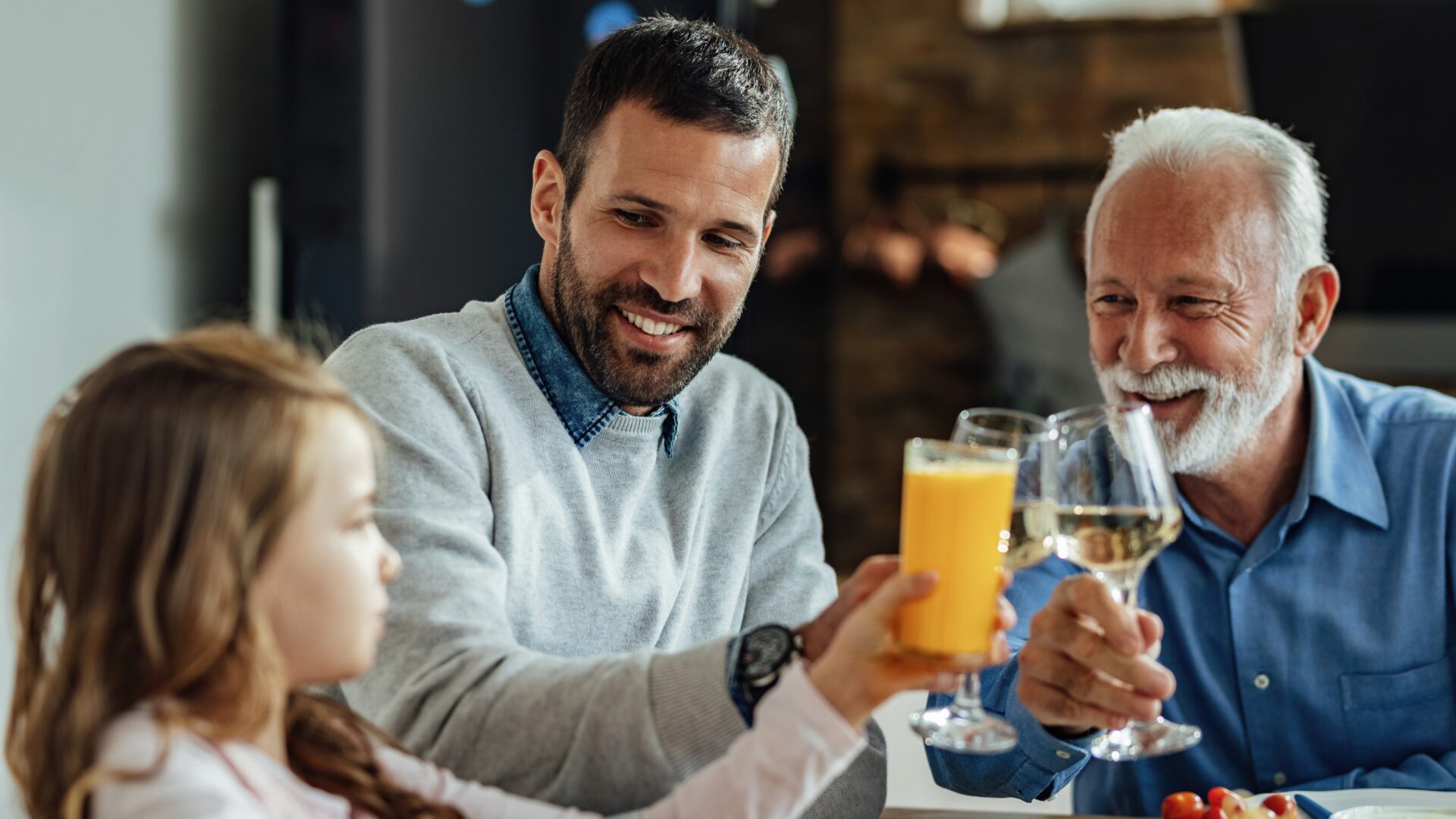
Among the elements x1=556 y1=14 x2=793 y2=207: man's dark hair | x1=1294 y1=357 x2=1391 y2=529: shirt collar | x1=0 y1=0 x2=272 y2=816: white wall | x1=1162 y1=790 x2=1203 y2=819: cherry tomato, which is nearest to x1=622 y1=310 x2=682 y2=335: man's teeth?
x1=556 y1=14 x2=793 y2=207: man's dark hair

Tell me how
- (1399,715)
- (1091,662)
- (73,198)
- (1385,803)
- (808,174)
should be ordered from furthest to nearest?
1. (808,174)
2. (73,198)
3. (1399,715)
4. (1385,803)
5. (1091,662)

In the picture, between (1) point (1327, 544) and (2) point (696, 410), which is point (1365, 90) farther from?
(2) point (696, 410)

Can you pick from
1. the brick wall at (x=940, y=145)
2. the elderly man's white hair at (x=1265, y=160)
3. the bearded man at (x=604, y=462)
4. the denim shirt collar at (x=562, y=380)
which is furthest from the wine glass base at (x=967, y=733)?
the brick wall at (x=940, y=145)

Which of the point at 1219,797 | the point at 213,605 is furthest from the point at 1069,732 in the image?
the point at 213,605

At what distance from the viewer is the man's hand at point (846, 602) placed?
41.4 inches

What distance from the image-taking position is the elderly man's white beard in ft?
5.26

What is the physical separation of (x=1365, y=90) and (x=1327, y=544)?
2354mm

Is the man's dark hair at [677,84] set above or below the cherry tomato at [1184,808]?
above

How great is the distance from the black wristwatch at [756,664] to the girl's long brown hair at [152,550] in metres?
0.30

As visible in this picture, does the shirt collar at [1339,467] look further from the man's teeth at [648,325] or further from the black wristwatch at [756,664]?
the black wristwatch at [756,664]

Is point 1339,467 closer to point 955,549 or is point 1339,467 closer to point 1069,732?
point 1069,732

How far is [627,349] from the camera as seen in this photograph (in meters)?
1.36

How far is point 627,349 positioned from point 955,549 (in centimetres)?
49

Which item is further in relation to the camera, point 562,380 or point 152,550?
point 562,380
